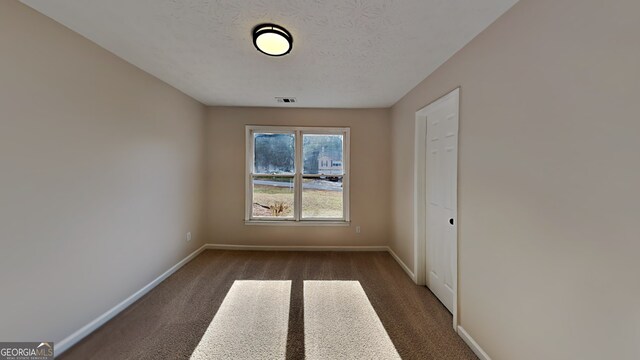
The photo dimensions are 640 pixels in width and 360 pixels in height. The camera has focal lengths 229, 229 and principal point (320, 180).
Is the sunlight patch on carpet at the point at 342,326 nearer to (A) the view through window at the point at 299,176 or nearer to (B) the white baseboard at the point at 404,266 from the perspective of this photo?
(B) the white baseboard at the point at 404,266

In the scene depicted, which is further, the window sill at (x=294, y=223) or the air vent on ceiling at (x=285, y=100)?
the window sill at (x=294, y=223)

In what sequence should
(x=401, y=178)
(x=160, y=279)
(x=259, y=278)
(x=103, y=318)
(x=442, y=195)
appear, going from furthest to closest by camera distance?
(x=401, y=178), (x=259, y=278), (x=160, y=279), (x=442, y=195), (x=103, y=318)

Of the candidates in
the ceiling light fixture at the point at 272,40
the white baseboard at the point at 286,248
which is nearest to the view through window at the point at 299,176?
the white baseboard at the point at 286,248

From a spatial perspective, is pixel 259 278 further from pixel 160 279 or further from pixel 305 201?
pixel 305 201

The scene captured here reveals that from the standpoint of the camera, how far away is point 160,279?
2.85 metres

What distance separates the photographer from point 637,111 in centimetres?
93

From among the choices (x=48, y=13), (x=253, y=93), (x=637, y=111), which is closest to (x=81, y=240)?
(x=48, y=13)

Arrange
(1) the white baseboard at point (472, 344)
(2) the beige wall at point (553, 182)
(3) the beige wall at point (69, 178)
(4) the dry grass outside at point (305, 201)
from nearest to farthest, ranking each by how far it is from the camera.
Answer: (2) the beige wall at point (553, 182) → (3) the beige wall at point (69, 178) → (1) the white baseboard at point (472, 344) → (4) the dry grass outside at point (305, 201)

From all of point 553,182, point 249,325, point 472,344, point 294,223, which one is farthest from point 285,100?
point 472,344

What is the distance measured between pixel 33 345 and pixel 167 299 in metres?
0.98

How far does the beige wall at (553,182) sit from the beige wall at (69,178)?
10.5ft

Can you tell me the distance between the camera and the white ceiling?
1.52m

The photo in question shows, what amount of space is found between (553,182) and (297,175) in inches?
127

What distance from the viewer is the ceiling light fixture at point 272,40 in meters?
1.72
